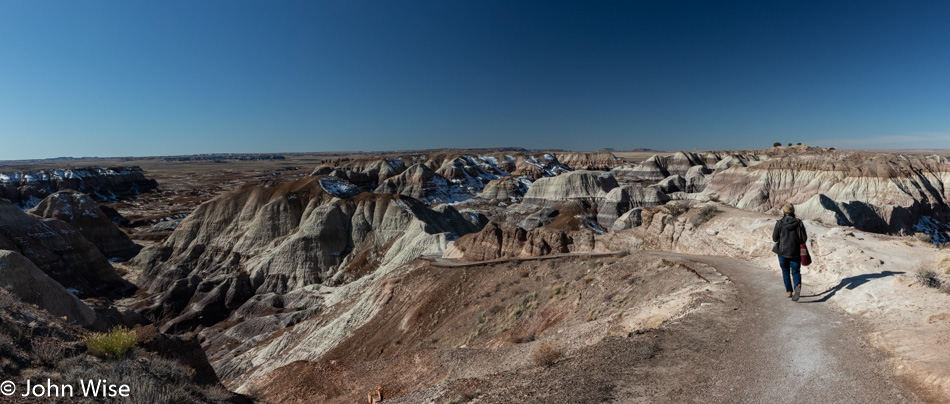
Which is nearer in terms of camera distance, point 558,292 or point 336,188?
point 558,292

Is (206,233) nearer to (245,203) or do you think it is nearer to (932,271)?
(245,203)

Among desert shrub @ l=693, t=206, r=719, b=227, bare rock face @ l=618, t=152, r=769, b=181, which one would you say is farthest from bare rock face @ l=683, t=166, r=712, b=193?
desert shrub @ l=693, t=206, r=719, b=227

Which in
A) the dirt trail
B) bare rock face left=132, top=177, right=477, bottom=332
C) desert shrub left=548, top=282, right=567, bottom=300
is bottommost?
bare rock face left=132, top=177, right=477, bottom=332

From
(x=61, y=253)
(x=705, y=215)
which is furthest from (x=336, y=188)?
(x=705, y=215)

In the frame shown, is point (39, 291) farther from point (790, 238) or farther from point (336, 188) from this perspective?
point (336, 188)

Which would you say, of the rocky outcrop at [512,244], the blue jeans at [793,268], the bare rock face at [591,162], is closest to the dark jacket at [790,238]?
the blue jeans at [793,268]

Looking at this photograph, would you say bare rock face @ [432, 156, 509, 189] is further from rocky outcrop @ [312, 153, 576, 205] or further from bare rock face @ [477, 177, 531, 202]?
bare rock face @ [477, 177, 531, 202]
